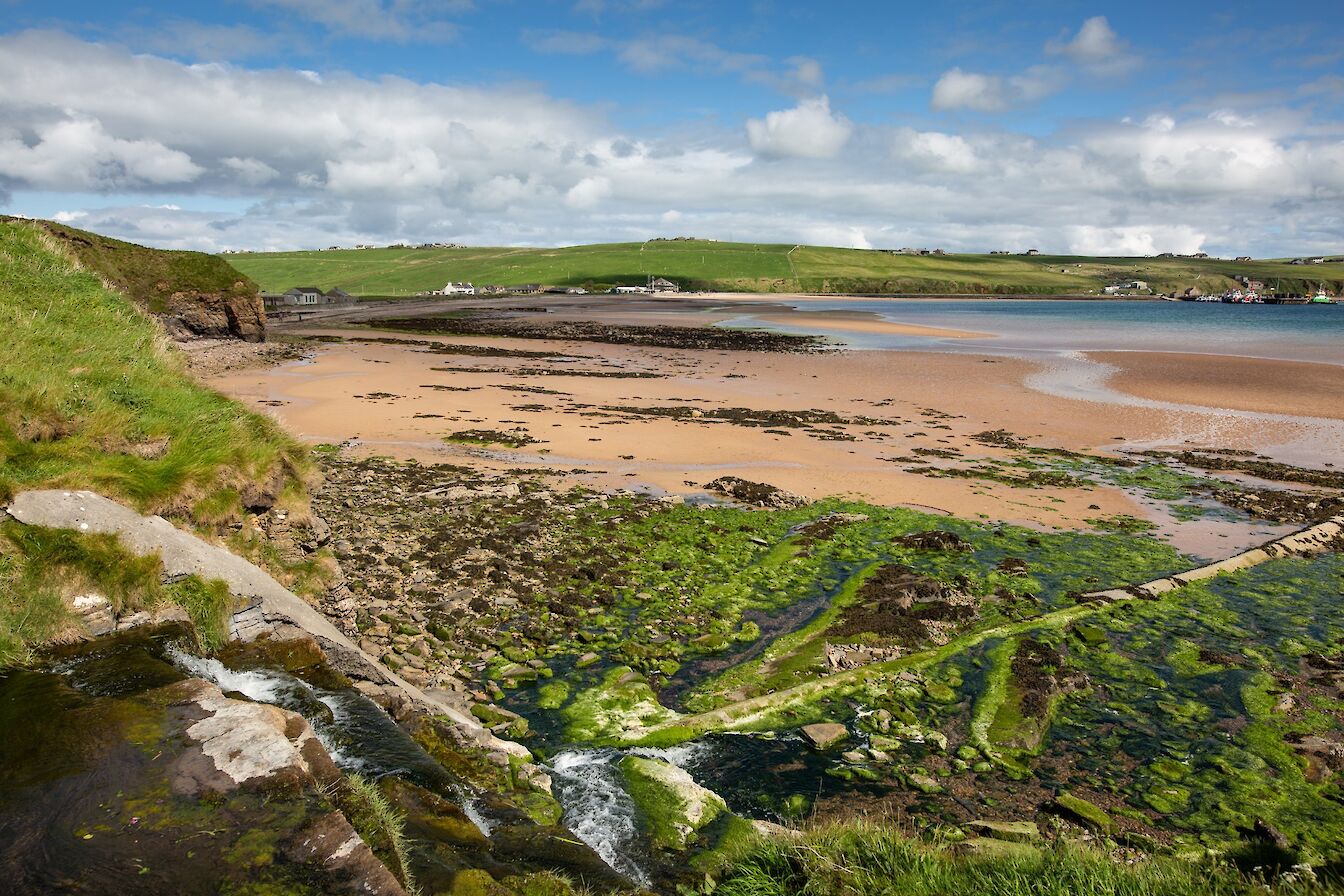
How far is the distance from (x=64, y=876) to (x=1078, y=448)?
94.0ft

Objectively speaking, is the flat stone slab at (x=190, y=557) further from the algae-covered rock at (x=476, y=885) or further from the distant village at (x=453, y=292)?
the distant village at (x=453, y=292)

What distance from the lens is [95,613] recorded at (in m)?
7.82

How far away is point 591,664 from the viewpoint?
36.1 ft

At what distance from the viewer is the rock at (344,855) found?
4.75m

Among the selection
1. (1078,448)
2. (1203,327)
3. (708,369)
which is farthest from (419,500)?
(1203,327)

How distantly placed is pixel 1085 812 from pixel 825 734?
289 cm

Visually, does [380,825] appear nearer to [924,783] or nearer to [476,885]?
[476,885]

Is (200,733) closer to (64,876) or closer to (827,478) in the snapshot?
(64,876)

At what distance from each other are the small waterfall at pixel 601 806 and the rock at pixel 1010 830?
352cm

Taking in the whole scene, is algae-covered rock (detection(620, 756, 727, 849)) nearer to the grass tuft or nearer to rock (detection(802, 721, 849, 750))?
rock (detection(802, 721, 849, 750))

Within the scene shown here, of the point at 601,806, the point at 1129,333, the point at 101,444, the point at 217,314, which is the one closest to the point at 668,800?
the point at 601,806

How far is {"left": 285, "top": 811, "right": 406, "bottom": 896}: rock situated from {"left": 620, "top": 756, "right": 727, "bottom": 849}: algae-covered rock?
312cm

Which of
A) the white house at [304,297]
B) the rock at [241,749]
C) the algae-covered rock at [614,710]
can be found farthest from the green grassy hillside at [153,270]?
the white house at [304,297]

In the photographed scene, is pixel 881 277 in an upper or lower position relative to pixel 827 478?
upper
